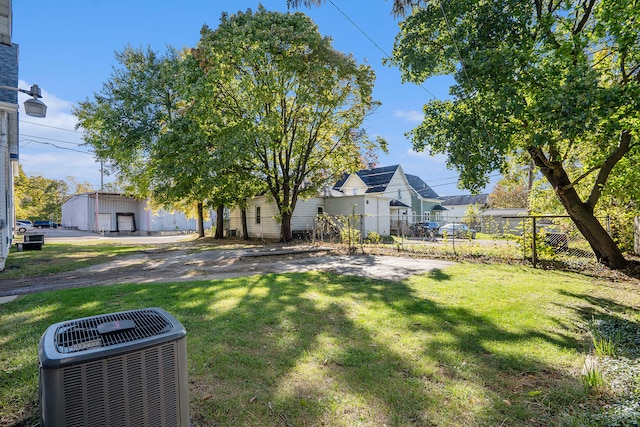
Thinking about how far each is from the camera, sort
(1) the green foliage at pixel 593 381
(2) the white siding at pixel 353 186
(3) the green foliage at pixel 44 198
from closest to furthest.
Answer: (1) the green foliage at pixel 593 381, (2) the white siding at pixel 353 186, (3) the green foliage at pixel 44 198

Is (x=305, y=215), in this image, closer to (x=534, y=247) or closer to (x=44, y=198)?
(x=534, y=247)

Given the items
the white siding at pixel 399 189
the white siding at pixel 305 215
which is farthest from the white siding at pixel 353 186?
the white siding at pixel 305 215

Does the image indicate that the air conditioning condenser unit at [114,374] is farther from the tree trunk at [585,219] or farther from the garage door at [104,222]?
the garage door at [104,222]

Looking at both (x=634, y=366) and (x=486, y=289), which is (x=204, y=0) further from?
(x=634, y=366)

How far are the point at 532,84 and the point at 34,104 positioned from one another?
1021cm

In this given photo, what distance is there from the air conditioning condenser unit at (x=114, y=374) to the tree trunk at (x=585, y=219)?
926cm

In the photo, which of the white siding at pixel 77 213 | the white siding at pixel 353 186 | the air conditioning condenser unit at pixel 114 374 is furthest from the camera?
the white siding at pixel 77 213

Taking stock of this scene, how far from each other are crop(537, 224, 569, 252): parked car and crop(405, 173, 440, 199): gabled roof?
27.5 meters

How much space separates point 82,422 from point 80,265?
10.1 m

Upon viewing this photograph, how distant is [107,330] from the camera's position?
1.54 metres

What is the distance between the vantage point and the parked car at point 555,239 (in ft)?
29.5

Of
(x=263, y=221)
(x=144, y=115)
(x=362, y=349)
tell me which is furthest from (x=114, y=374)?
(x=263, y=221)

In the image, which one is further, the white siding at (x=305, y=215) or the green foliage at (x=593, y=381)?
the white siding at (x=305, y=215)

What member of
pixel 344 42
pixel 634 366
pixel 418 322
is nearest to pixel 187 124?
pixel 344 42
